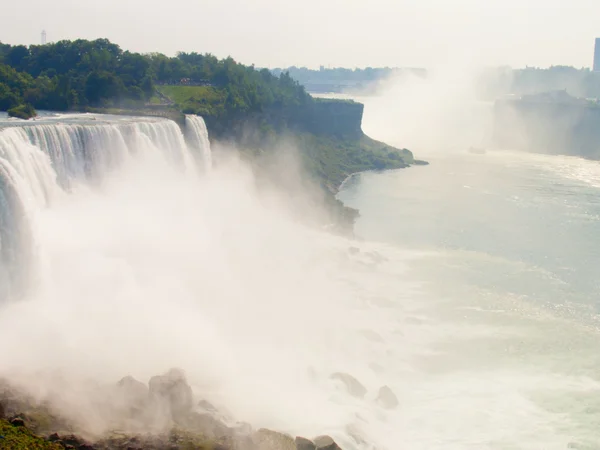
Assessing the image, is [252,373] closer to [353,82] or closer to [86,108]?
[86,108]

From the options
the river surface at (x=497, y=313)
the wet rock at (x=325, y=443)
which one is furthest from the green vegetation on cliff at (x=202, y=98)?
the wet rock at (x=325, y=443)

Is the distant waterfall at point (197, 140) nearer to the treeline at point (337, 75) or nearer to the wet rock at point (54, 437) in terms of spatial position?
the wet rock at point (54, 437)

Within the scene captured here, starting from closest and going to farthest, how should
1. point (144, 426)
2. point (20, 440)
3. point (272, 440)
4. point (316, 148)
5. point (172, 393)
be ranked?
point (20, 440) → point (144, 426) → point (272, 440) → point (172, 393) → point (316, 148)

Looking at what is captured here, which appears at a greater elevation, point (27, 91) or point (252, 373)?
point (27, 91)

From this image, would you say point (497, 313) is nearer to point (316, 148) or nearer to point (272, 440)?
point (272, 440)

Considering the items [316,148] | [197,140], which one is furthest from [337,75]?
[197,140]

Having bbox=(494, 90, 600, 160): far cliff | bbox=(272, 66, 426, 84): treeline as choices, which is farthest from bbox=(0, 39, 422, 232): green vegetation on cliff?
bbox=(272, 66, 426, 84): treeline

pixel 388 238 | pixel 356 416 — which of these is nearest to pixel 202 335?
pixel 356 416
